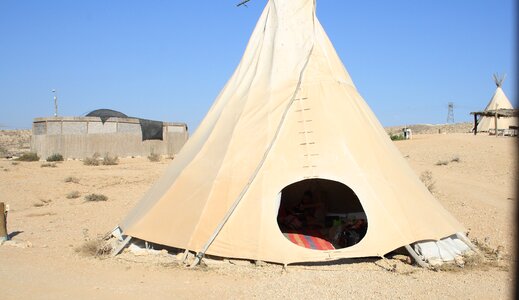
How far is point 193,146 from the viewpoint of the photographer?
8391 millimetres

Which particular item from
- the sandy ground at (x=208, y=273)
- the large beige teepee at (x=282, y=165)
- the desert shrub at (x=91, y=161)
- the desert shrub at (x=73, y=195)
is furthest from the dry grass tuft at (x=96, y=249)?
the desert shrub at (x=91, y=161)

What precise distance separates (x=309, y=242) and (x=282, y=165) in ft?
4.55

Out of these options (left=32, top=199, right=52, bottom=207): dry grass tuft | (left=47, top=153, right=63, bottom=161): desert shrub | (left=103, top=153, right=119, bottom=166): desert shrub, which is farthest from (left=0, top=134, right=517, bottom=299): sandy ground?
(left=47, top=153, right=63, bottom=161): desert shrub

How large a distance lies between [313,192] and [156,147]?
66.2 ft

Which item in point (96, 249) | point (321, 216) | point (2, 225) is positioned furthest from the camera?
point (321, 216)

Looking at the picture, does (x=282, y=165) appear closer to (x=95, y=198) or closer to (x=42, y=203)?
(x=95, y=198)

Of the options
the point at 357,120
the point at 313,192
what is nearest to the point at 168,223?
the point at 357,120

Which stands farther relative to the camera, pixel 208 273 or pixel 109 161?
pixel 109 161

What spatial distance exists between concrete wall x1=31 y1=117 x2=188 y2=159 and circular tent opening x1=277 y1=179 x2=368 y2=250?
1807cm

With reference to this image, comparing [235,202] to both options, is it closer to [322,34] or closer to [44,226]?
[322,34]

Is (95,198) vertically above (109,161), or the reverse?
(109,161)

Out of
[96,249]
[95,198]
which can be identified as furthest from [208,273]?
[95,198]

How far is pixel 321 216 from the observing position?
9617mm

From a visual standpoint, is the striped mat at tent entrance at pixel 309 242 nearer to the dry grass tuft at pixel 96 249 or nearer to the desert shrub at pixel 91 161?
the dry grass tuft at pixel 96 249
